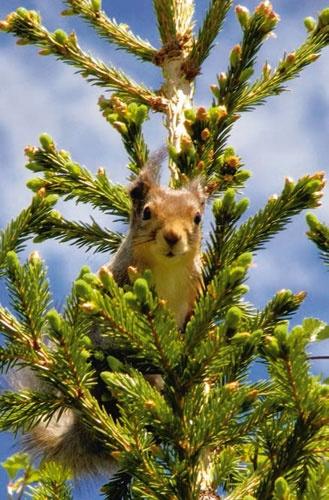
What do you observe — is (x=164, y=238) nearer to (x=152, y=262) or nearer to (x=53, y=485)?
(x=152, y=262)

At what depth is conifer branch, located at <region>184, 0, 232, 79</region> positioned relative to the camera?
202 inches

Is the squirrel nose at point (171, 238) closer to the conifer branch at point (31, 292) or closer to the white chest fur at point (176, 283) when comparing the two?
the white chest fur at point (176, 283)

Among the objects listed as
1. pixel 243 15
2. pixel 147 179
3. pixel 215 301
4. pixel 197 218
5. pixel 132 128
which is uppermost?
pixel 243 15

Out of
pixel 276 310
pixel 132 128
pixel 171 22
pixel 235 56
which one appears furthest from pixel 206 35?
pixel 276 310

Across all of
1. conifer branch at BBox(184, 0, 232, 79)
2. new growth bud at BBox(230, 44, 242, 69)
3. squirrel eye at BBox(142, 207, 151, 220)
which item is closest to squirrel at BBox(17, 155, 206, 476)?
squirrel eye at BBox(142, 207, 151, 220)

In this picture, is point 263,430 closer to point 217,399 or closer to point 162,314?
point 217,399

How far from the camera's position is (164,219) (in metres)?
3.70

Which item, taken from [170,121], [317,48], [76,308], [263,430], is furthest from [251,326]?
[317,48]

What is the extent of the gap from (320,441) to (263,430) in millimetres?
203

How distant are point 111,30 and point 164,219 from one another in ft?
7.75

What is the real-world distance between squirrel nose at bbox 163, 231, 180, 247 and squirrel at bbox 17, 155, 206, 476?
0.04 meters

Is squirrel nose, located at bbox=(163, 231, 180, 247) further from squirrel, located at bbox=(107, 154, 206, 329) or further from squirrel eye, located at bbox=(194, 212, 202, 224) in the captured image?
squirrel eye, located at bbox=(194, 212, 202, 224)

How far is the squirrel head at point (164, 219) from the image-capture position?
11.8ft

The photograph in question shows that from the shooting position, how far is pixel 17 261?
275cm
